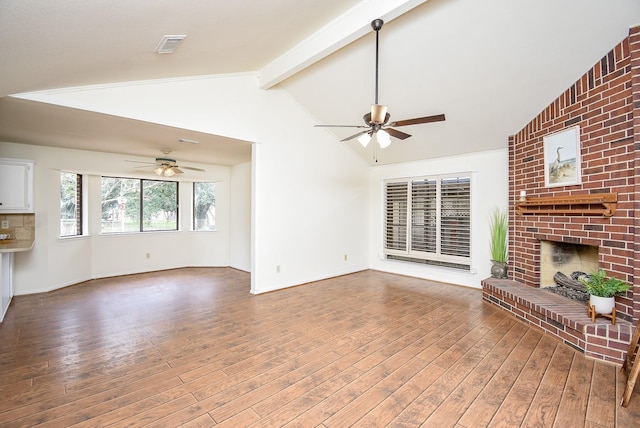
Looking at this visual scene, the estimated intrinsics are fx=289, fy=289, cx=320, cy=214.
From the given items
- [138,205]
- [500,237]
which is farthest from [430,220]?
[138,205]

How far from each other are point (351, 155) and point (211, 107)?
3112 millimetres

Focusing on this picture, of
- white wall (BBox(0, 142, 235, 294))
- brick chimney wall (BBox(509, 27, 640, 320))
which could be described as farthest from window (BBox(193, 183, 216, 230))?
brick chimney wall (BBox(509, 27, 640, 320))

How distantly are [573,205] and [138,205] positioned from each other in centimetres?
754

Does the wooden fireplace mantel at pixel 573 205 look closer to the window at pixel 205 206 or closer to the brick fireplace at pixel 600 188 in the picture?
the brick fireplace at pixel 600 188

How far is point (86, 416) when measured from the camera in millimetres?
1899

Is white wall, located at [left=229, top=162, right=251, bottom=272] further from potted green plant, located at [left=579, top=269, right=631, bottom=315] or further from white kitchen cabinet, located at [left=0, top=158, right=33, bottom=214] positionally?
potted green plant, located at [left=579, top=269, right=631, bottom=315]

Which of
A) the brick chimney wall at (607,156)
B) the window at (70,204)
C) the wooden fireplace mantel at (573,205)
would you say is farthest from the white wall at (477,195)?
the window at (70,204)

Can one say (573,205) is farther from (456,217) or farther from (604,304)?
(456,217)

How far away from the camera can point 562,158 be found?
3574mm

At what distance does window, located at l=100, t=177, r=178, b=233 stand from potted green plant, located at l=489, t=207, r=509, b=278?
6571 mm

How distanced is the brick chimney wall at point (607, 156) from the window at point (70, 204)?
304 inches

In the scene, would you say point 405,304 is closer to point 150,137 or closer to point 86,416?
A: point 86,416

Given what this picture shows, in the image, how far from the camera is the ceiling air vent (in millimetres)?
2498

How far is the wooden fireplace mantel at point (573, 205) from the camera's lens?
293 cm
